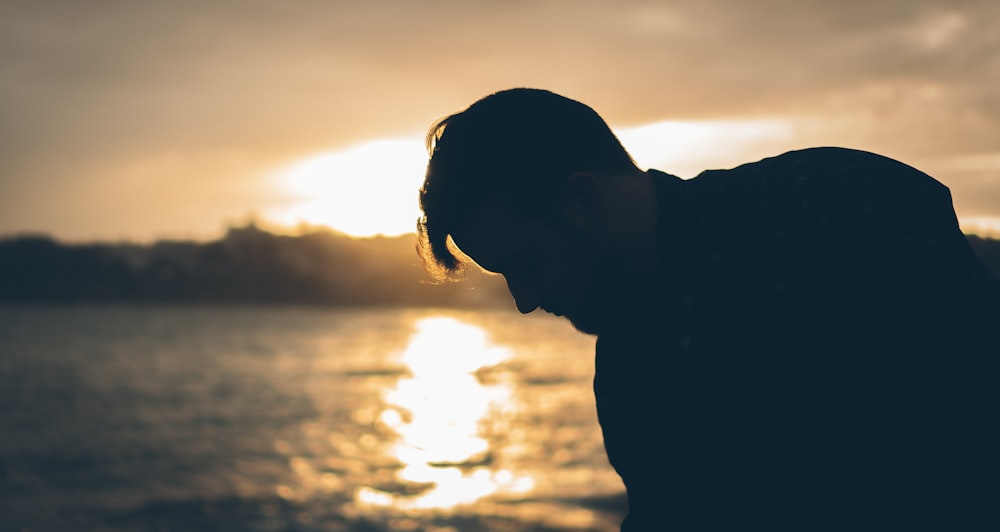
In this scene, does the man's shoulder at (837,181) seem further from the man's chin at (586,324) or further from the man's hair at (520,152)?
the man's chin at (586,324)

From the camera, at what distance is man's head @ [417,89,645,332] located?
1.87 m

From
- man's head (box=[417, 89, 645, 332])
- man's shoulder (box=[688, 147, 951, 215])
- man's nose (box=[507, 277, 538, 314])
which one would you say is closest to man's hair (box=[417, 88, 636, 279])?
man's head (box=[417, 89, 645, 332])

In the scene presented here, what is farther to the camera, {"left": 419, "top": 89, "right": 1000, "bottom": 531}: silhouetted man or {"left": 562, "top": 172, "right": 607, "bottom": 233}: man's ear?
{"left": 562, "top": 172, "right": 607, "bottom": 233}: man's ear

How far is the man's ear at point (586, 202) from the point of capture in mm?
1847

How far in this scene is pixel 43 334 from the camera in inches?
3253

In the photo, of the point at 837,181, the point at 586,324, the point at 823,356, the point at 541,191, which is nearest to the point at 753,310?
the point at 823,356

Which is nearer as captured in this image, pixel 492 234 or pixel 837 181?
pixel 837 181

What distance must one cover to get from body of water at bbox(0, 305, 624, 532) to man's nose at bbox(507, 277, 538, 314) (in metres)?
10.7

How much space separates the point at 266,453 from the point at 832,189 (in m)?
25.3

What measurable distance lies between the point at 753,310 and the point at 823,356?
16 cm

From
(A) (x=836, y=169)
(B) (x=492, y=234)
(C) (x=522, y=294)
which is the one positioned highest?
(A) (x=836, y=169)

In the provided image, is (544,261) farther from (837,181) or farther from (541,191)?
(837,181)

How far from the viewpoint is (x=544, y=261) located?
1.93 metres

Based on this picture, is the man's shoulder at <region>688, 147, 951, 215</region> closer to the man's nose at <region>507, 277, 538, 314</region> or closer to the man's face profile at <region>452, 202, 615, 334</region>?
the man's face profile at <region>452, 202, 615, 334</region>
